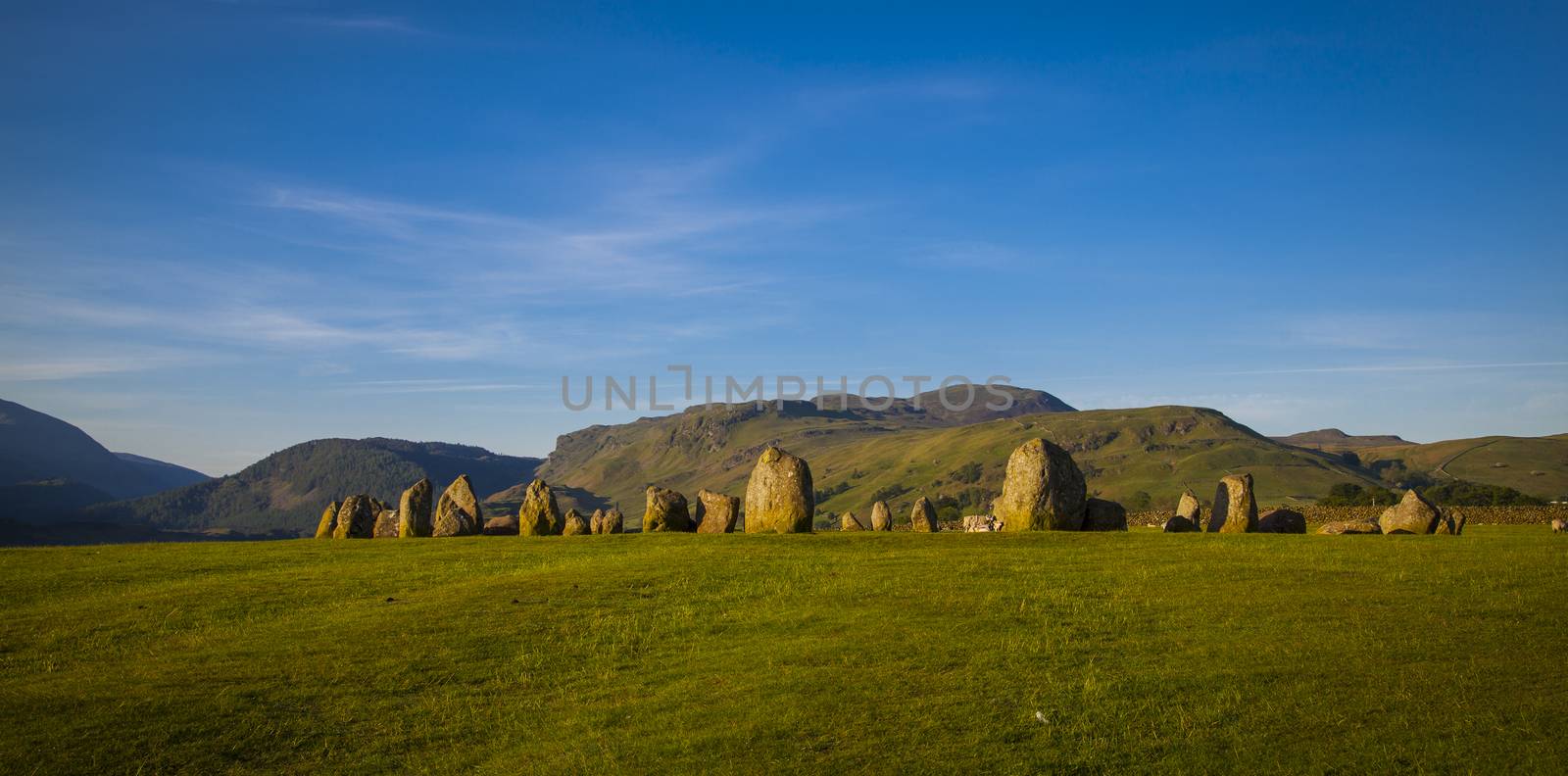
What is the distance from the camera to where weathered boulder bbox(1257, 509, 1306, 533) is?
42125mm

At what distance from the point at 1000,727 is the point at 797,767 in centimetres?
306

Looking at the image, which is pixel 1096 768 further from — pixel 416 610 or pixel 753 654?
pixel 416 610

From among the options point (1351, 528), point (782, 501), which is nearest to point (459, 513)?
point (782, 501)

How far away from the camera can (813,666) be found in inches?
667

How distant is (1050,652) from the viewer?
17359 mm

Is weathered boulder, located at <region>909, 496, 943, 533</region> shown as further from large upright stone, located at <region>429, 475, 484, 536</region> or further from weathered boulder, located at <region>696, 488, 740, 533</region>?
large upright stone, located at <region>429, 475, 484, 536</region>

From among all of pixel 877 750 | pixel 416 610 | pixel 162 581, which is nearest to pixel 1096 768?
pixel 877 750

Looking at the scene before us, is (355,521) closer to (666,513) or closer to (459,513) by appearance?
(459,513)

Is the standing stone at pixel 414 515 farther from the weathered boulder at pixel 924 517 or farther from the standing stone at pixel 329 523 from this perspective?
the weathered boulder at pixel 924 517

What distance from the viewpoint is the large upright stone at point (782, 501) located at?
38.5 m

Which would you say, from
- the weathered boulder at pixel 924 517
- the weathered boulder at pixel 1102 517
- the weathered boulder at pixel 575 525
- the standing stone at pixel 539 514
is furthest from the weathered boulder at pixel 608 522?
the weathered boulder at pixel 1102 517

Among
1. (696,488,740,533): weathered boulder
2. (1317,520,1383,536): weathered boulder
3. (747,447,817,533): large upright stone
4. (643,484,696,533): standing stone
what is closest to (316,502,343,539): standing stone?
(643,484,696,533): standing stone

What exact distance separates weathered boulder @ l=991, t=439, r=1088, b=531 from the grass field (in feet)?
30.7

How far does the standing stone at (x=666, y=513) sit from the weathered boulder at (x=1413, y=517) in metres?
28.6
